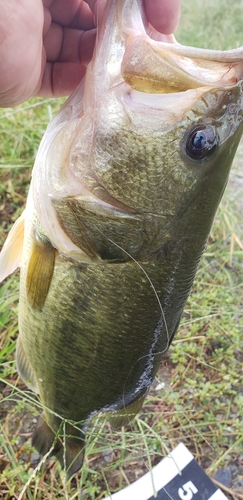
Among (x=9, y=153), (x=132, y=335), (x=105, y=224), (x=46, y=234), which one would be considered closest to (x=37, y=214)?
(x=46, y=234)

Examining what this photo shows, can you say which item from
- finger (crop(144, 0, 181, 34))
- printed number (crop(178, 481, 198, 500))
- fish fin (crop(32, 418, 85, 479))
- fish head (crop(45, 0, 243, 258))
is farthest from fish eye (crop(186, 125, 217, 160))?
printed number (crop(178, 481, 198, 500))

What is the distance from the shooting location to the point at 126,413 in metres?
1.61

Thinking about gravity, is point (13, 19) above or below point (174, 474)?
above

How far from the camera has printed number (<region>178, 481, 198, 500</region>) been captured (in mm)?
1924

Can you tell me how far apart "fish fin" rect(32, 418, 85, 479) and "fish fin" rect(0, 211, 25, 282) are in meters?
0.67

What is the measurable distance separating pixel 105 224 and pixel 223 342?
5.12 ft

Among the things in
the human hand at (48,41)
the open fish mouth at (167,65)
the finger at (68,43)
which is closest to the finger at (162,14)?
the human hand at (48,41)

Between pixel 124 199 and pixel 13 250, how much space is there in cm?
50

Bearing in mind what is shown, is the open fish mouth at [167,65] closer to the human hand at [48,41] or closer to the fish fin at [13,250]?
the human hand at [48,41]

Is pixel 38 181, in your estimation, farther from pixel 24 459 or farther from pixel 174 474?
pixel 174 474

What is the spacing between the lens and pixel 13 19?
43.5 inches

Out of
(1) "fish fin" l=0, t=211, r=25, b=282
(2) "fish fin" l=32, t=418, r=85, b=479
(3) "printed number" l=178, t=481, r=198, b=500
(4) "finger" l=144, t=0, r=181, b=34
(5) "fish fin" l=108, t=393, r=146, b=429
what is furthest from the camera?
(3) "printed number" l=178, t=481, r=198, b=500

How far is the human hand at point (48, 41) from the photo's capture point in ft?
3.71

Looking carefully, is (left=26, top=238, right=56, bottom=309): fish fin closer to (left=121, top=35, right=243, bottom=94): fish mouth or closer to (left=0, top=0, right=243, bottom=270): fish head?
(left=0, top=0, right=243, bottom=270): fish head
